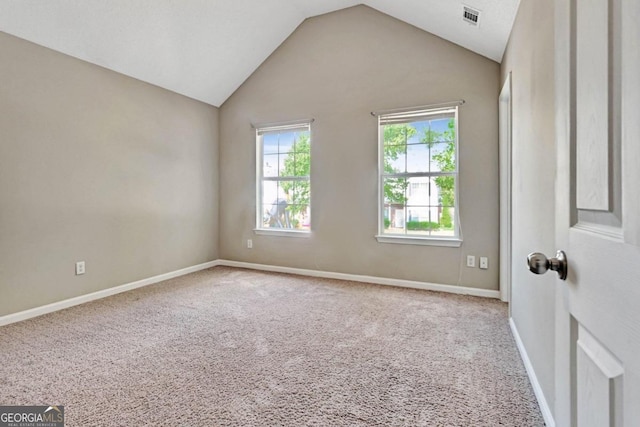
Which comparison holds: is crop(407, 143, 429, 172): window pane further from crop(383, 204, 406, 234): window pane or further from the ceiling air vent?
the ceiling air vent

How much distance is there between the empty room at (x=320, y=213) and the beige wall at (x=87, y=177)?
0.07ft

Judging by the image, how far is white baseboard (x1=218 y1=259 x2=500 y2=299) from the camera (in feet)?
11.2

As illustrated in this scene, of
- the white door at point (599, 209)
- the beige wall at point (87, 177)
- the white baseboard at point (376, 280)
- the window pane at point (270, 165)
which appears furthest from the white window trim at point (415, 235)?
the white door at point (599, 209)

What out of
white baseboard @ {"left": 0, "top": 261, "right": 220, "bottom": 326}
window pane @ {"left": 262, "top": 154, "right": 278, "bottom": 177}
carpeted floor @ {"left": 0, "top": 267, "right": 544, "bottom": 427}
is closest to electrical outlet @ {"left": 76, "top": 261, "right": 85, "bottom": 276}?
white baseboard @ {"left": 0, "top": 261, "right": 220, "bottom": 326}

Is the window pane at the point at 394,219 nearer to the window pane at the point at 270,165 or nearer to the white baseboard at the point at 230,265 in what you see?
the white baseboard at the point at 230,265

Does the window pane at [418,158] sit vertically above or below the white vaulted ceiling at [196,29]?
below

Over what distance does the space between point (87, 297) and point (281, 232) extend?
2.25 meters

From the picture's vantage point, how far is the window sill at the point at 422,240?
3.49 m

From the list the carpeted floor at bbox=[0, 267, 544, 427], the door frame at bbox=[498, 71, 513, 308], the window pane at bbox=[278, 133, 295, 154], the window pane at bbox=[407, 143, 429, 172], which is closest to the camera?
the carpeted floor at bbox=[0, 267, 544, 427]

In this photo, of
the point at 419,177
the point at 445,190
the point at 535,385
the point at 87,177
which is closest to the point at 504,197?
the point at 445,190

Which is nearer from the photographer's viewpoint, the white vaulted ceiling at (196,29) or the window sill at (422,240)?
the white vaulted ceiling at (196,29)

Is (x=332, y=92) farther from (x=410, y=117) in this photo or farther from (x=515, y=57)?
(x=515, y=57)

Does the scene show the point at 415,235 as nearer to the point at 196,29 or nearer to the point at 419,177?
the point at 419,177

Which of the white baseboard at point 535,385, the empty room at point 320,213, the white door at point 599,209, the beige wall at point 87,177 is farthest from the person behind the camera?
the beige wall at point 87,177
